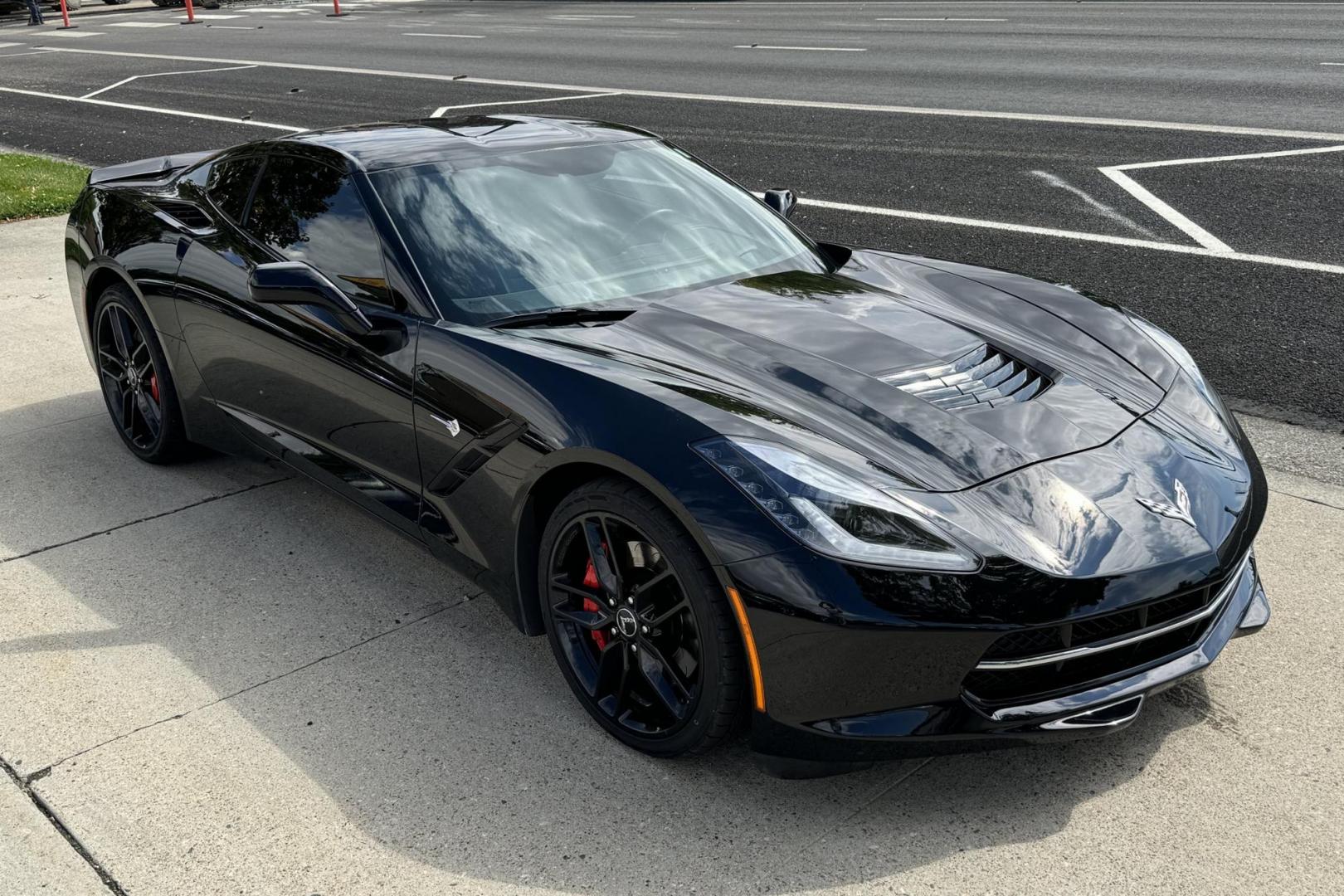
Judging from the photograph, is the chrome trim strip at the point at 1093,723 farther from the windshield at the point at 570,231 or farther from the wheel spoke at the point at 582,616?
the windshield at the point at 570,231

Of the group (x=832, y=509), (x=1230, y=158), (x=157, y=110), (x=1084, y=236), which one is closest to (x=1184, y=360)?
(x=832, y=509)

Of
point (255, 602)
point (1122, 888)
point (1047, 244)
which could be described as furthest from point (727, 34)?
point (1122, 888)

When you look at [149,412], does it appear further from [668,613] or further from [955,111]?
[955,111]

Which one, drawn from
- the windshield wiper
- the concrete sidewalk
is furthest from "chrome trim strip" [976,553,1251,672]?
the windshield wiper

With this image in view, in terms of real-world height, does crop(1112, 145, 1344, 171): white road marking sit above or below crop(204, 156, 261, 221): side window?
below

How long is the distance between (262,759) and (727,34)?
20.0 meters

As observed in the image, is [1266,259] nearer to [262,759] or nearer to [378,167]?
[378,167]

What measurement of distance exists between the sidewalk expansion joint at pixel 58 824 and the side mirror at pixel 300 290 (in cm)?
140

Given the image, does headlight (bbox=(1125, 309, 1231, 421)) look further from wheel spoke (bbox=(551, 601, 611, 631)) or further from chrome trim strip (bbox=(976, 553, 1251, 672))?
wheel spoke (bbox=(551, 601, 611, 631))

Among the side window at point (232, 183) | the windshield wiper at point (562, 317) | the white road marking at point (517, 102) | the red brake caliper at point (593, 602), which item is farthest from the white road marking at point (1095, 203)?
the white road marking at point (517, 102)

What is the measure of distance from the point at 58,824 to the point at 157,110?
46.5 feet

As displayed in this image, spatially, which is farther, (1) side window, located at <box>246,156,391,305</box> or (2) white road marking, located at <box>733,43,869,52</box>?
(2) white road marking, located at <box>733,43,869,52</box>

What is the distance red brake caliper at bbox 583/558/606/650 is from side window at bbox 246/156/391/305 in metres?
1.09

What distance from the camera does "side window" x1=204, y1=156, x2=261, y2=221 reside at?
462 cm
